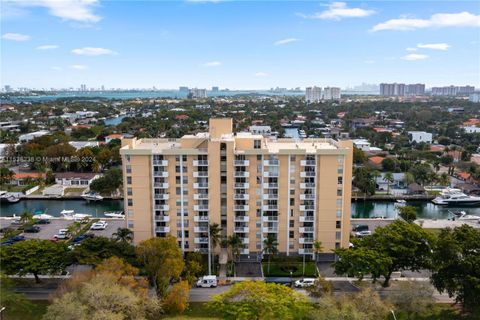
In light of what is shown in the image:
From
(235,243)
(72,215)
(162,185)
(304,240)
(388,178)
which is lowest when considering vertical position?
(72,215)

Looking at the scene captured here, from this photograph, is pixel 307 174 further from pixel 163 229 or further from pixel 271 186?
pixel 163 229

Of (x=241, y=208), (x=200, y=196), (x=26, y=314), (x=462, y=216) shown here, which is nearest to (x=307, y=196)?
(x=241, y=208)

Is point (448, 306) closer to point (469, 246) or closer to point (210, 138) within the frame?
point (469, 246)

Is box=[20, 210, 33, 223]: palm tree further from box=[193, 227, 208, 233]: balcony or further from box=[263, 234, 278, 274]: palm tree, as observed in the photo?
box=[263, 234, 278, 274]: palm tree

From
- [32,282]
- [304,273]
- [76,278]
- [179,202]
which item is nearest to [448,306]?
[304,273]

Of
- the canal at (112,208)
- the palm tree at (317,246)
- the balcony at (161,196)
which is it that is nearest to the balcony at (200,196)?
the balcony at (161,196)

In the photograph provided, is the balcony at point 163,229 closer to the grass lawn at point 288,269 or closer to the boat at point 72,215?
the grass lawn at point 288,269

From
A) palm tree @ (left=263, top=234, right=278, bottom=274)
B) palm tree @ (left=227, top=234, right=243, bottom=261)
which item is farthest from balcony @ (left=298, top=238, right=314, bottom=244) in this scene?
Answer: palm tree @ (left=227, top=234, right=243, bottom=261)

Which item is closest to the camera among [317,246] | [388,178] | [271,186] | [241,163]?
[317,246]
